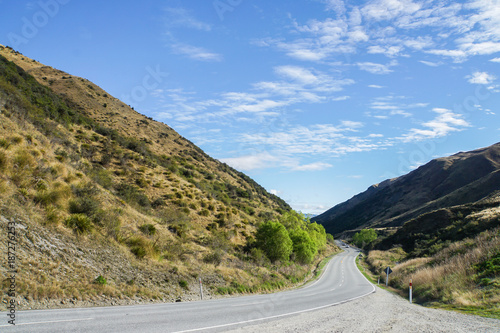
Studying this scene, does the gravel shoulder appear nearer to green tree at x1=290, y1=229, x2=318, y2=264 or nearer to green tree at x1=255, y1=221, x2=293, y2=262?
green tree at x1=255, y1=221, x2=293, y2=262

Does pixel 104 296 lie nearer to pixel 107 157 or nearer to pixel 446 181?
pixel 107 157

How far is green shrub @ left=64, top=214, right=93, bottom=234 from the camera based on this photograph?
47.4 ft

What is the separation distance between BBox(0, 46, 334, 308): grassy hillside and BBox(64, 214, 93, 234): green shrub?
0.15 ft

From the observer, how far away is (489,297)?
1228 cm

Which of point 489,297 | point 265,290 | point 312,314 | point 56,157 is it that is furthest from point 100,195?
point 489,297

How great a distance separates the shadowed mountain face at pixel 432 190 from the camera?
8744cm

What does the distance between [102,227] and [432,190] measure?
15299cm

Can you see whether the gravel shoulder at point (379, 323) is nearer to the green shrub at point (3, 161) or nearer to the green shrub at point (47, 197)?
the green shrub at point (47, 197)

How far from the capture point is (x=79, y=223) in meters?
14.8

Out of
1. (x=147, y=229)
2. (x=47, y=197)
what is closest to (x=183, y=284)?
(x=147, y=229)

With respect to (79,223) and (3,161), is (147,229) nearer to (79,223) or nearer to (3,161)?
(79,223)

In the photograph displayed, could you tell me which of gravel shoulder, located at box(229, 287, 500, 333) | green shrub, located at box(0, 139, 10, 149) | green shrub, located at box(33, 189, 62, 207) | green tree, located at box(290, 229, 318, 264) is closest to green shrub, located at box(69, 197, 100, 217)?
green shrub, located at box(33, 189, 62, 207)

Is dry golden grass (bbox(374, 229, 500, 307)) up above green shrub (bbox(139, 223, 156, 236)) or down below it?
below

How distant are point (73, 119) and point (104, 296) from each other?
119 feet
